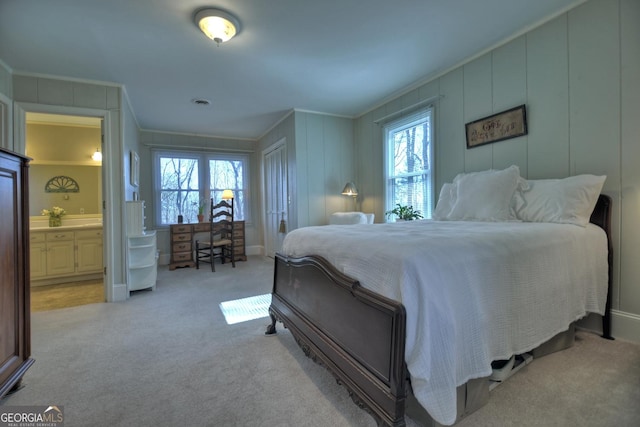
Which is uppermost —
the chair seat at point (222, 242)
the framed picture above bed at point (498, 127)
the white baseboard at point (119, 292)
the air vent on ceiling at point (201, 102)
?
the air vent on ceiling at point (201, 102)

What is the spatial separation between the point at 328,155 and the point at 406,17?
2.43 metres

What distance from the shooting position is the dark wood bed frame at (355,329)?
3.45ft

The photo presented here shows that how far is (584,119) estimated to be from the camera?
6.97 ft

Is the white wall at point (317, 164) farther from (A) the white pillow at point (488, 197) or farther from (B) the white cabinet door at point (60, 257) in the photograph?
(B) the white cabinet door at point (60, 257)

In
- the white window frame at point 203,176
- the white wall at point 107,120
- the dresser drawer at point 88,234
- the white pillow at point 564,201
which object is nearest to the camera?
the white pillow at point 564,201

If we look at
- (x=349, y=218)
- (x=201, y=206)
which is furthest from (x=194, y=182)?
(x=349, y=218)

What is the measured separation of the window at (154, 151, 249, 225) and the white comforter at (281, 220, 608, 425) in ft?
14.7

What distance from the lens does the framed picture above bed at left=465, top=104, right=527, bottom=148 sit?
248 cm

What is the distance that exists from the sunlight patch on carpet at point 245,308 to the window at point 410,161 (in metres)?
2.15

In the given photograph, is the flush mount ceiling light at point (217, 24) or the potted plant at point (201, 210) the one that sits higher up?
the flush mount ceiling light at point (217, 24)

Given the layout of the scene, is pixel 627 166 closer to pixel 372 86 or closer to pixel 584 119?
pixel 584 119

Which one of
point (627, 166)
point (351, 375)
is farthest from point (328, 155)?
point (351, 375)

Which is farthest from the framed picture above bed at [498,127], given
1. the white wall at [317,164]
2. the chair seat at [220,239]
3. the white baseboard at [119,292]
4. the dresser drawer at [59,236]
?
the dresser drawer at [59,236]

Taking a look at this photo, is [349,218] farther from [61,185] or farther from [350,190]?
[61,185]
